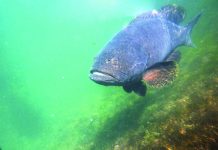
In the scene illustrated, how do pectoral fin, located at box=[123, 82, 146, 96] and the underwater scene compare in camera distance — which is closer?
the underwater scene

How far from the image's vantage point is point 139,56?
5.16 m

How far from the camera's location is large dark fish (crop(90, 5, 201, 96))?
4.77 m

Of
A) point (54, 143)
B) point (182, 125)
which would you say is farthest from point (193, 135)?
point (54, 143)

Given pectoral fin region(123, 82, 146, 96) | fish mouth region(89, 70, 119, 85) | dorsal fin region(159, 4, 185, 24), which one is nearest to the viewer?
fish mouth region(89, 70, 119, 85)

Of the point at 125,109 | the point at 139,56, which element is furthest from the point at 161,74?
the point at 125,109

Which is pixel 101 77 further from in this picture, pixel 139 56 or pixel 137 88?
pixel 137 88

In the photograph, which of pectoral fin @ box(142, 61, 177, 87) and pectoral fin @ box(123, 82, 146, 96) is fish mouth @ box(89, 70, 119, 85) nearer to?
pectoral fin @ box(142, 61, 177, 87)

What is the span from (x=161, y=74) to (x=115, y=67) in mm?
1248

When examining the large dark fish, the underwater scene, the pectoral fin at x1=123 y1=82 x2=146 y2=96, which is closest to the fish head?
the large dark fish

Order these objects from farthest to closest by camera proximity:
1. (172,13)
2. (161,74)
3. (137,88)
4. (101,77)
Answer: (172,13) < (137,88) < (161,74) < (101,77)

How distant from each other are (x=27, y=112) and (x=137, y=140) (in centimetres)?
1684

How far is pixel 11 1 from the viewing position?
61.4 m

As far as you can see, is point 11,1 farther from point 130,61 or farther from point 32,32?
point 130,61

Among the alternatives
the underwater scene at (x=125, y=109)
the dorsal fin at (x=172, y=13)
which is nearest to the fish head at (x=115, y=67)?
the underwater scene at (x=125, y=109)
